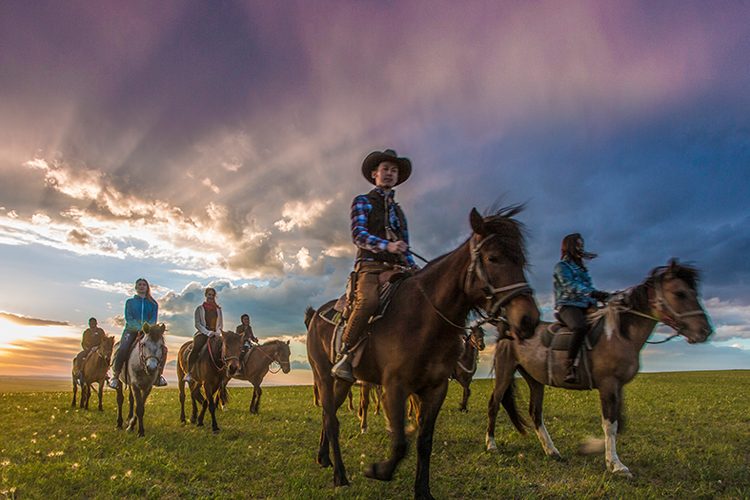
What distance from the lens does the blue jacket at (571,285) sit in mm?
7625

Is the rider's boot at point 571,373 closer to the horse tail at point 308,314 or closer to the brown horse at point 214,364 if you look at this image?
the horse tail at point 308,314

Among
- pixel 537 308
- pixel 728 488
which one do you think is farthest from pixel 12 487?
pixel 728 488

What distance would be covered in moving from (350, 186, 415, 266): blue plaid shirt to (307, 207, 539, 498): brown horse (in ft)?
2.33

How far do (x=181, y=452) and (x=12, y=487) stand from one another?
2.88 meters

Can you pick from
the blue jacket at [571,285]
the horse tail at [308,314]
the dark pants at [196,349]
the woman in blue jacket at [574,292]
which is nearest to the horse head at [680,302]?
the woman in blue jacket at [574,292]

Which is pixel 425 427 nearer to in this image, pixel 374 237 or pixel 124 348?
pixel 374 237

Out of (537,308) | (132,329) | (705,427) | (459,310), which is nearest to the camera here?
(537,308)

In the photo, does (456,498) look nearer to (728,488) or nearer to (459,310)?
(459,310)

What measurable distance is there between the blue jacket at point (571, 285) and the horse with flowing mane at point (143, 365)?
33.6ft

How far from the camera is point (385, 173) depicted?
554 cm

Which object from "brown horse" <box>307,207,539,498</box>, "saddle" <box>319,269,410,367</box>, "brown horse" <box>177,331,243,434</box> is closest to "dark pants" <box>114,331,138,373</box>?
"brown horse" <box>177,331,243,434</box>

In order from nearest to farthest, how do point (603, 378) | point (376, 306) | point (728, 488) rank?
point (376, 306) → point (728, 488) → point (603, 378)

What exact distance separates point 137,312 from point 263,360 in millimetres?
5758

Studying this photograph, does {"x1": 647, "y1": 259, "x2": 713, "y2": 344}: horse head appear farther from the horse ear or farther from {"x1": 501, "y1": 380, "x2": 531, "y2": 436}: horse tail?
the horse ear
